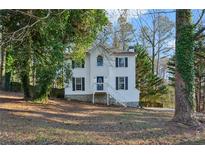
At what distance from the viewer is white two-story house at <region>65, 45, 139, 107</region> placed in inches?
439

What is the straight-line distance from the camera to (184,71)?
8211 mm

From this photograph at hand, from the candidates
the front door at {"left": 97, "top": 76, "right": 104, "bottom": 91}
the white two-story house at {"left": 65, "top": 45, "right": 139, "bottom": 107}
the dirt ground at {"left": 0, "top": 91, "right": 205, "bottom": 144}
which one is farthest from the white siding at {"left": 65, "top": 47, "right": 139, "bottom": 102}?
the dirt ground at {"left": 0, "top": 91, "right": 205, "bottom": 144}

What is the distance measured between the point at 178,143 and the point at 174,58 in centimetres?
205

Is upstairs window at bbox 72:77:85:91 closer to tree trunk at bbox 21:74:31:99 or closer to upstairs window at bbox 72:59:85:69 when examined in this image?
upstairs window at bbox 72:59:85:69

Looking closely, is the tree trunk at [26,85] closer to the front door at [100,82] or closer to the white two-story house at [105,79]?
the white two-story house at [105,79]

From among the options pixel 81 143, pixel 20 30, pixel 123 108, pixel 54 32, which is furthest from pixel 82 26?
pixel 81 143

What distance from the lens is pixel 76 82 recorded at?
12.2m

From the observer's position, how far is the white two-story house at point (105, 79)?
36.6ft

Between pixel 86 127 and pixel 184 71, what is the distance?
2.11 metres

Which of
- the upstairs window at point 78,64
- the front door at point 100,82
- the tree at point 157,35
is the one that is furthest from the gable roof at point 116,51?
the front door at point 100,82

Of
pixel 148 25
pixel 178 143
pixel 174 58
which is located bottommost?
pixel 178 143

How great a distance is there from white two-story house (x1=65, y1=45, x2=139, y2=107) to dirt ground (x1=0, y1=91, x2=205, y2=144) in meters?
1.39

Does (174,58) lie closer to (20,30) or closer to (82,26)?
(82,26)

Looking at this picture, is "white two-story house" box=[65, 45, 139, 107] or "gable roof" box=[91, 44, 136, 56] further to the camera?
"white two-story house" box=[65, 45, 139, 107]
